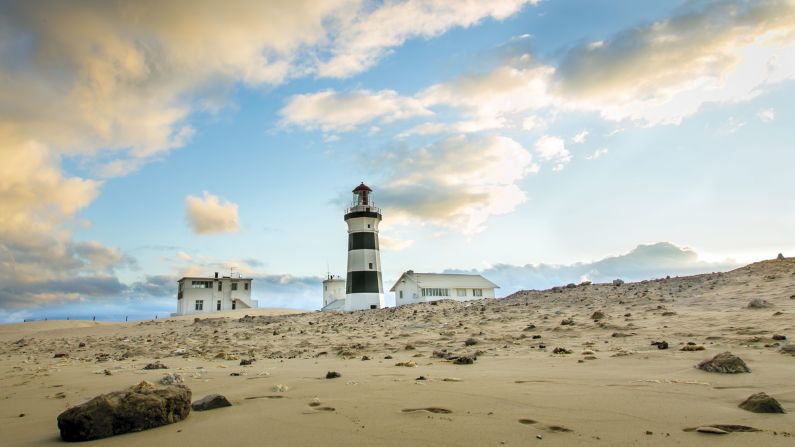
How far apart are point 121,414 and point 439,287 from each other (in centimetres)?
5539

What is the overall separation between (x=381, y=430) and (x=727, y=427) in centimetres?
288

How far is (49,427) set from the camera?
500cm

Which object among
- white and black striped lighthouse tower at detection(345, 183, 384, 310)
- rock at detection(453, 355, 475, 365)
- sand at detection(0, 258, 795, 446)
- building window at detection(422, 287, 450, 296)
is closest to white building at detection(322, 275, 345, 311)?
building window at detection(422, 287, 450, 296)

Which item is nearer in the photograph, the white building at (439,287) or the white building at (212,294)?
the white building at (439,287)

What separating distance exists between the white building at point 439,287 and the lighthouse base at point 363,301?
9.53 m

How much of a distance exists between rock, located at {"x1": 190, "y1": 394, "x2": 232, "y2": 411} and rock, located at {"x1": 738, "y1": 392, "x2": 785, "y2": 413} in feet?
17.4

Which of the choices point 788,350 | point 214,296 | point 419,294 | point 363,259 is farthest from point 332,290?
point 788,350

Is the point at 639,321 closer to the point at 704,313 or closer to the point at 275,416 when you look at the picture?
the point at 704,313

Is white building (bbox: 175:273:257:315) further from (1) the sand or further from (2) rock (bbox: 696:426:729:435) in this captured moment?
(2) rock (bbox: 696:426:729:435)

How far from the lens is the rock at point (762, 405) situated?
450 cm

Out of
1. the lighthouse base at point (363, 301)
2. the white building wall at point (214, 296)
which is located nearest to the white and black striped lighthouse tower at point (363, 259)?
the lighthouse base at point (363, 301)

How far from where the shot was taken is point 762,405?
455cm

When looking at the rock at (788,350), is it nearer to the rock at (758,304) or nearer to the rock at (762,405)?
the rock at (762,405)

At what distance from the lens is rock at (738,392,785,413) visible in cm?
450
